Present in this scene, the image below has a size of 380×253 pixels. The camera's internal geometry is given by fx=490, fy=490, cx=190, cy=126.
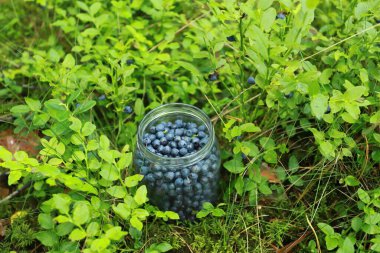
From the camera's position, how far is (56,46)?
6.98 ft

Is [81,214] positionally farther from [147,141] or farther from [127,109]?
[127,109]

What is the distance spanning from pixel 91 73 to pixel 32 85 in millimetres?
349

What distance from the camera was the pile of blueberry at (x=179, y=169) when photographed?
1.52 m

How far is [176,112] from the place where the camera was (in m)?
1.66

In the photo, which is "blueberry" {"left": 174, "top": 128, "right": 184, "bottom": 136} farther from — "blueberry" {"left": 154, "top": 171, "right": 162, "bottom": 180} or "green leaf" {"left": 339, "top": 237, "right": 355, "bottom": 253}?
"green leaf" {"left": 339, "top": 237, "right": 355, "bottom": 253}

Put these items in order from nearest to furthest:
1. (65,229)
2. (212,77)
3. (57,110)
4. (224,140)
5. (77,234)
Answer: (77,234), (65,229), (57,110), (212,77), (224,140)

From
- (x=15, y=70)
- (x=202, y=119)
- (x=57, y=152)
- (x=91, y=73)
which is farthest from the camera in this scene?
(x=15, y=70)

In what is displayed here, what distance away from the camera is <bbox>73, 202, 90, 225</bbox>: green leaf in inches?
49.2

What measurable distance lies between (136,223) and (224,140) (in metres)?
0.62

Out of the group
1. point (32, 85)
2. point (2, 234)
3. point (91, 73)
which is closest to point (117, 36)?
point (91, 73)

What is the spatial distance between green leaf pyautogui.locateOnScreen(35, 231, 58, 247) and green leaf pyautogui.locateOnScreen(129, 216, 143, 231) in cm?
25

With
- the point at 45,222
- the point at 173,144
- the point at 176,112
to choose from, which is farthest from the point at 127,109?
the point at 45,222

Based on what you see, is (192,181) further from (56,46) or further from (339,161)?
(56,46)

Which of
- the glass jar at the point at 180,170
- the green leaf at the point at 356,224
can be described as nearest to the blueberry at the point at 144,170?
the glass jar at the point at 180,170
